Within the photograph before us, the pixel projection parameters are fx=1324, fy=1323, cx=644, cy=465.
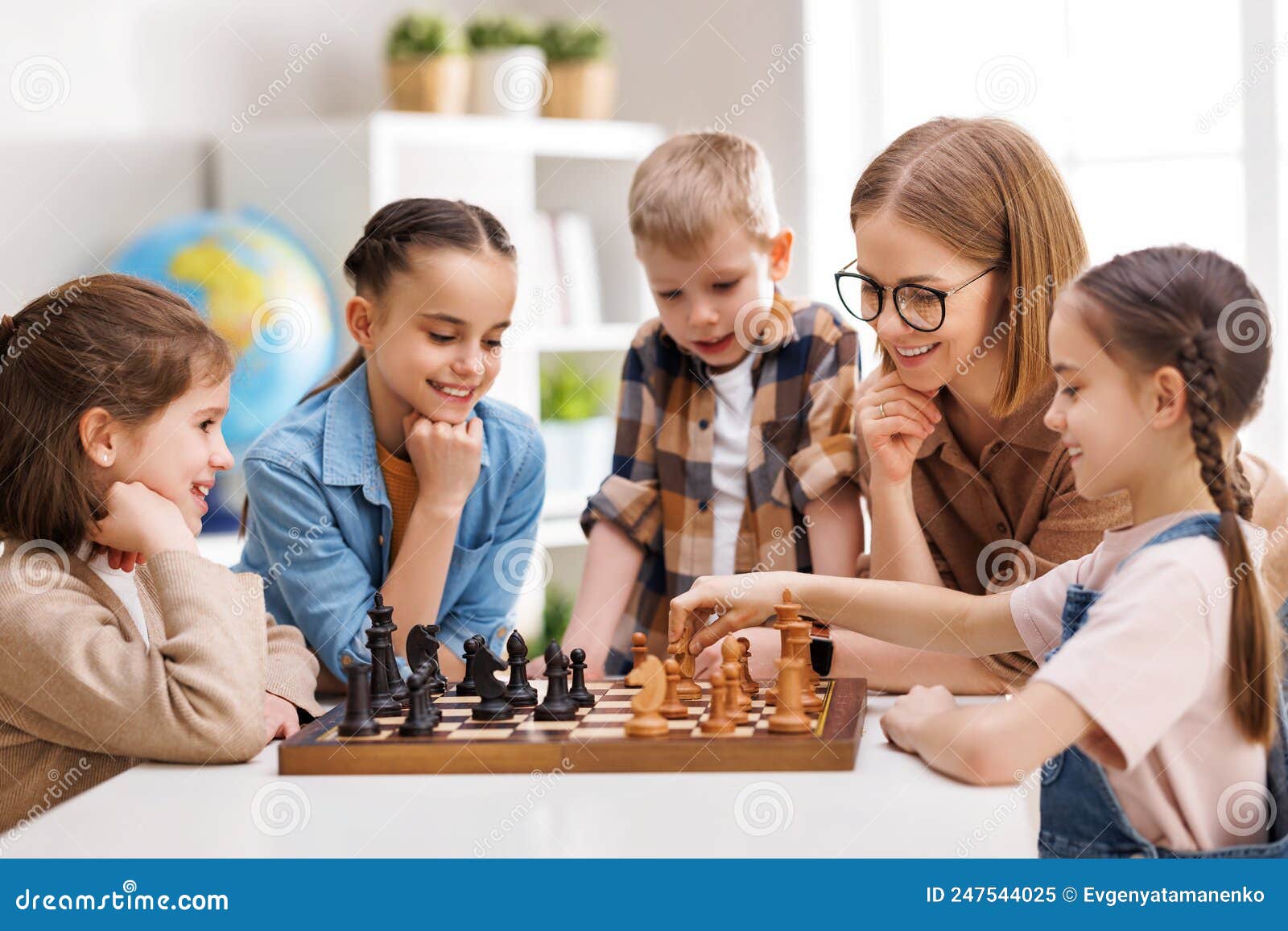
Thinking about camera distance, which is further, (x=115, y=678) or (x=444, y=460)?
(x=444, y=460)

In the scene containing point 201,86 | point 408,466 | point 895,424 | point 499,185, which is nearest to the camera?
point 895,424

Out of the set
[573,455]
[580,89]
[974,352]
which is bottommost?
[573,455]

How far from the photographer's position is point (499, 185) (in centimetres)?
416

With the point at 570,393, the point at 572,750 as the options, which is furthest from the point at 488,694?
the point at 570,393

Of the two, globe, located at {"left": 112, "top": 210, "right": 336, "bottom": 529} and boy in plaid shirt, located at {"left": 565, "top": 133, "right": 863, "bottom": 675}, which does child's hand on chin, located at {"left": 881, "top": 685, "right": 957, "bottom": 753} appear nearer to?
boy in plaid shirt, located at {"left": 565, "top": 133, "right": 863, "bottom": 675}

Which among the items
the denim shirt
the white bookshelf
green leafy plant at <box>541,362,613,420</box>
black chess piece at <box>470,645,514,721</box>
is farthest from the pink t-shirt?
green leafy plant at <box>541,362,613,420</box>

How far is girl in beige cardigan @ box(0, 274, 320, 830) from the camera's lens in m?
1.55

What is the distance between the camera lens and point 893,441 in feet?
6.49

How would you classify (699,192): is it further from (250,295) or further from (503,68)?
(503,68)

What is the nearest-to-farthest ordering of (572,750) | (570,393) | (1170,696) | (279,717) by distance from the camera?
(1170,696), (572,750), (279,717), (570,393)

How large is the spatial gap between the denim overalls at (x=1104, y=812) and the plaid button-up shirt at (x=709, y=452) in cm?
94

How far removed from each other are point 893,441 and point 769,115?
2.50m

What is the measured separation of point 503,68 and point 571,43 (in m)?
0.24
